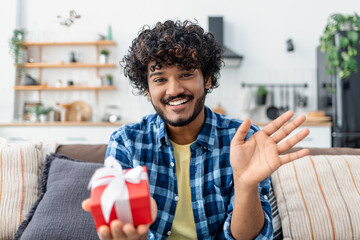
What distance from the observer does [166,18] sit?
4.55m

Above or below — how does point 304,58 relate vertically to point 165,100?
above

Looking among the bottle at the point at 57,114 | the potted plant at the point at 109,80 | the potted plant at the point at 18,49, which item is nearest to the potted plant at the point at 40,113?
the bottle at the point at 57,114

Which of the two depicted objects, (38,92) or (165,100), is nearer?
(165,100)

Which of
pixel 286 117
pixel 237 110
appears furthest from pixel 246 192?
pixel 237 110

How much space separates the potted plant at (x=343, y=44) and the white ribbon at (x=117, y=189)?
3464 millimetres

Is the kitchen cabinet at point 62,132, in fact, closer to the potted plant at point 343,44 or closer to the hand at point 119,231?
the potted plant at point 343,44

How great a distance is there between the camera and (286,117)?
33.1 inches

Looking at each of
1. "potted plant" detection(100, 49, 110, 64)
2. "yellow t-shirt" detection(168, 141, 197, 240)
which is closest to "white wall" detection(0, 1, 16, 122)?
"potted plant" detection(100, 49, 110, 64)

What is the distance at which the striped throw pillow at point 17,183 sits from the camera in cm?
149

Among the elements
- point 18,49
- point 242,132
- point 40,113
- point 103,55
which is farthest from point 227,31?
point 242,132

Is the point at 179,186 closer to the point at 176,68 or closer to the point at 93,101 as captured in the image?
the point at 176,68

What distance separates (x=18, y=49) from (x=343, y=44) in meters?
4.09

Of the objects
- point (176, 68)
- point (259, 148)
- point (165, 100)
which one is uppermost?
point (176, 68)

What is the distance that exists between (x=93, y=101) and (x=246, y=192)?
13.2 ft
